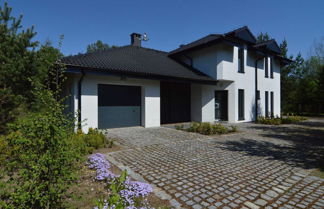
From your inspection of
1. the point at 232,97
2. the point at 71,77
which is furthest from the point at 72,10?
the point at 232,97

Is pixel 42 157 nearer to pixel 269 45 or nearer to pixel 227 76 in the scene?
pixel 227 76

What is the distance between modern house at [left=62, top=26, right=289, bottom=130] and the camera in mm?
7727

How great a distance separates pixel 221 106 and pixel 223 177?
9.86 meters

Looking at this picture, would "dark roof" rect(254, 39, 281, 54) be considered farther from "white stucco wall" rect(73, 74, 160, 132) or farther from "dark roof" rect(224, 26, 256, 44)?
"white stucco wall" rect(73, 74, 160, 132)

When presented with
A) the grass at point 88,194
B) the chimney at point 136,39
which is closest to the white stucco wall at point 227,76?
the chimney at point 136,39

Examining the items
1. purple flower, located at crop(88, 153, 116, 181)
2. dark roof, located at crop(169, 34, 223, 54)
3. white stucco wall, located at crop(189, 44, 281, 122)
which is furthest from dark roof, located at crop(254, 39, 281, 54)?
purple flower, located at crop(88, 153, 116, 181)

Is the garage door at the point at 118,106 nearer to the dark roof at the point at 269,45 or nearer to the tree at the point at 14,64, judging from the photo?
the tree at the point at 14,64

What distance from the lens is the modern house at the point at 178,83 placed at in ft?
25.3

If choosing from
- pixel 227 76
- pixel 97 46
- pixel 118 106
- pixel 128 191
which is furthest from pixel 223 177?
pixel 97 46

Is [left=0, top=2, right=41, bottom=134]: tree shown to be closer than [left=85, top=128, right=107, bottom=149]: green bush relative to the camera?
No

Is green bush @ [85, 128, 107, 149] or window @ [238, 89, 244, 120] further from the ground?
window @ [238, 89, 244, 120]

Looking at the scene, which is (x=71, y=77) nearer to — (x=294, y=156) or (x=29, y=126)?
(x=29, y=126)

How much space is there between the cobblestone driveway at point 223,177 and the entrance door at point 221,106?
7268 mm

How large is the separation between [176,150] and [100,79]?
501 cm
